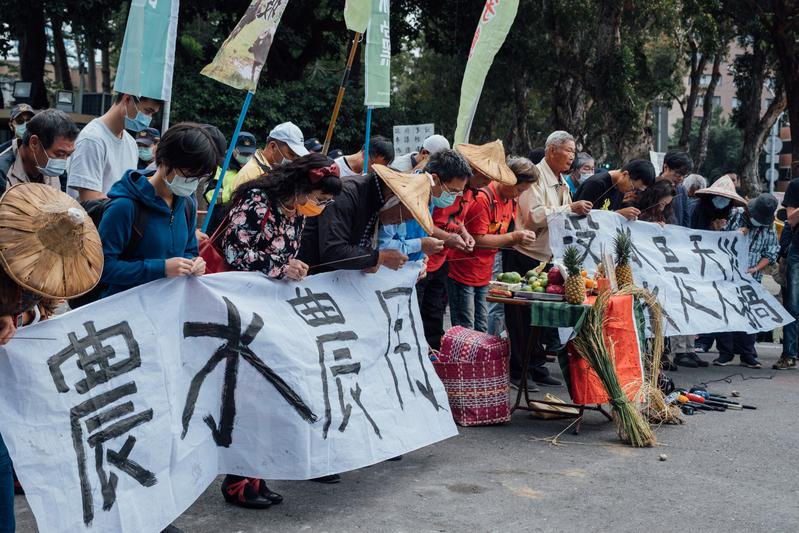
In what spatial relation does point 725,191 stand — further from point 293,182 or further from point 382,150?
point 293,182

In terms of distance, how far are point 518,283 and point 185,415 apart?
3.43 metres

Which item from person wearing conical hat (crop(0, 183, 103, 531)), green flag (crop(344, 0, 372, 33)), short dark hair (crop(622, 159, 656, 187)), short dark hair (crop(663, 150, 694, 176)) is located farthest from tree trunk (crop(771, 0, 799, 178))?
person wearing conical hat (crop(0, 183, 103, 531))

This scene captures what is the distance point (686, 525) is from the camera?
455 centimetres

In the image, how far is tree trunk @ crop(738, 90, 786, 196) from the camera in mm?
24231

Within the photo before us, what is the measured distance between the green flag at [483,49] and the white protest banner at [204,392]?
9.60 ft

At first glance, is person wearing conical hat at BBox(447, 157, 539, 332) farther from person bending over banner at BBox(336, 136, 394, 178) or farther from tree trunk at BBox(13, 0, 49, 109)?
tree trunk at BBox(13, 0, 49, 109)

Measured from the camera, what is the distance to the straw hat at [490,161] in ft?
22.6

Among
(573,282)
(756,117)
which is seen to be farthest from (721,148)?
(573,282)

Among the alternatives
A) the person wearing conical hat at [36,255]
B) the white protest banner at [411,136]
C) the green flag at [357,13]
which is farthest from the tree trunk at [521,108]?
the person wearing conical hat at [36,255]

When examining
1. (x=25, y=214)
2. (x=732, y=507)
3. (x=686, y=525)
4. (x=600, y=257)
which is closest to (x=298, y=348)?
(x=25, y=214)

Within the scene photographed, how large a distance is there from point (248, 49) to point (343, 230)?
1.59m

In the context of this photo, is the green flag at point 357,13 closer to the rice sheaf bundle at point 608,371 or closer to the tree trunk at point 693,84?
the rice sheaf bundle at point 608,371

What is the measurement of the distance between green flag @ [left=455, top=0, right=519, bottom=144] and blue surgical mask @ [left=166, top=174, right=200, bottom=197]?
172 inches

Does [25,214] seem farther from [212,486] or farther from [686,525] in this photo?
[686,525]
